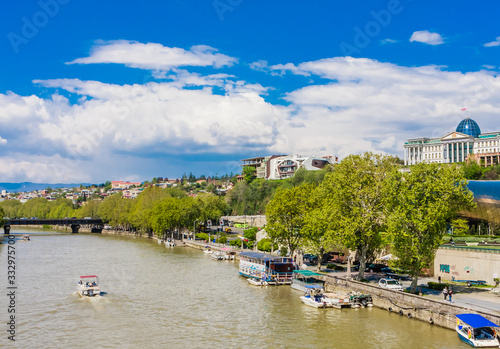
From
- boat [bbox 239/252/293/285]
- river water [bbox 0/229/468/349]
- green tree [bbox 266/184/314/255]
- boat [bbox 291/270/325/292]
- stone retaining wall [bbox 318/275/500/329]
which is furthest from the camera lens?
green tree [bbox 266/184/314/255]

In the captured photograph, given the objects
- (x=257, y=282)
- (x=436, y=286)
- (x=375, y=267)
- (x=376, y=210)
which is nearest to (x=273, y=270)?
(x=257, y=282)

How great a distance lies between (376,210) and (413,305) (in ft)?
38.1

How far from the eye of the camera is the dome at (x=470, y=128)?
154 metres

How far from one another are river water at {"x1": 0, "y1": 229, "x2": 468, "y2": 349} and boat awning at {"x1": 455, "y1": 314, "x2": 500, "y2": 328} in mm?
1589

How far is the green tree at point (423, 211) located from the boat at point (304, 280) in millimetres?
10010

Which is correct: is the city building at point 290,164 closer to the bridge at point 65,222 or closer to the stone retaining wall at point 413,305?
the bridge at point 65,222

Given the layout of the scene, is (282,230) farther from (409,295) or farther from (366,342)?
(366,342)

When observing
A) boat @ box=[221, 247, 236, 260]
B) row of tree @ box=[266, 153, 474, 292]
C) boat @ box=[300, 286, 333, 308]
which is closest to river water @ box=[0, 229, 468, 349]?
boat @ box=[300, 286, 333, 308]

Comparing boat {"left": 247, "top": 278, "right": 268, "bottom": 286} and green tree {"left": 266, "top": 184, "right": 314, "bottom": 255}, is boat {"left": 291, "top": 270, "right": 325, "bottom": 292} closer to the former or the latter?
boat {"left": 247, "top": 278, "right": 268, "bottom": 286}

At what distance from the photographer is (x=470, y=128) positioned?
154 metres

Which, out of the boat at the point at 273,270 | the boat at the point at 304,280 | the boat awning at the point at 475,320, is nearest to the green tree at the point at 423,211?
the boat awning at the point at 475,320

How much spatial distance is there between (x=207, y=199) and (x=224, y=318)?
96.1 m

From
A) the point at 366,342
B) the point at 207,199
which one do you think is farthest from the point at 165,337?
the point at 207,199

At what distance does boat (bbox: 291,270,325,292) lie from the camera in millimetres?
45406
